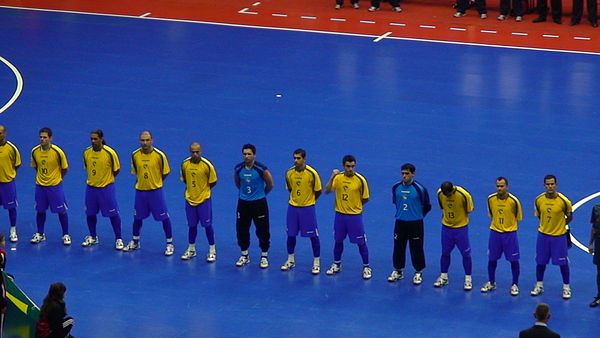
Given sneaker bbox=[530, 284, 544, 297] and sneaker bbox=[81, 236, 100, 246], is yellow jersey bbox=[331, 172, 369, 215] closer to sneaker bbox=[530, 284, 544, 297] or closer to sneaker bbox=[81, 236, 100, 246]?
sneaker bbox=[530, 284, 544, 297]

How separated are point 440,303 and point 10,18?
20.7 m

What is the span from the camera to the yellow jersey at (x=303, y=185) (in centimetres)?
2059

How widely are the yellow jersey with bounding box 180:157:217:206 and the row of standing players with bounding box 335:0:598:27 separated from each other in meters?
16.5

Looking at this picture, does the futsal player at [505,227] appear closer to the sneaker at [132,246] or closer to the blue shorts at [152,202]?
the blue shorts at [152,202]

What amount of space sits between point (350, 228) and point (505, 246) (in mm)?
2602

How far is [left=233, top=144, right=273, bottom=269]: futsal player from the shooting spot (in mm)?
20656

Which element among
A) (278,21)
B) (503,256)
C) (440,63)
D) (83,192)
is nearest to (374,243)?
(503,256)

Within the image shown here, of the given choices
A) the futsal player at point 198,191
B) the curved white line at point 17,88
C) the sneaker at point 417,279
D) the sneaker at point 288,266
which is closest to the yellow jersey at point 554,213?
the sneaker at point 417,279

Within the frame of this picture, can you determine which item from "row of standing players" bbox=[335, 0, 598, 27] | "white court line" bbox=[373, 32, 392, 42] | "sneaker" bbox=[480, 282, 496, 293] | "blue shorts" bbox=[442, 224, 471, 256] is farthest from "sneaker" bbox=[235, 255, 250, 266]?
"row of standing players" bbox=[335, 0, 598, 27]

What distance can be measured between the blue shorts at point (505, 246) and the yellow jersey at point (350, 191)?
2229mm

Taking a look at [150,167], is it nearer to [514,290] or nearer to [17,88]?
[514,290]

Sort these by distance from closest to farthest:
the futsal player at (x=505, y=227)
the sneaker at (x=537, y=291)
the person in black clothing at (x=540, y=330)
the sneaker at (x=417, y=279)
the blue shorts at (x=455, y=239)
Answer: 1. the person in black clothing at (x=540, y=330)
2. the futsal player at (x=505, y=227)
3. the sneaker at (x=537, y=291)
4. the blue shorts at (x=455, y=239)
5. the sneaker at (x=417, y=279)

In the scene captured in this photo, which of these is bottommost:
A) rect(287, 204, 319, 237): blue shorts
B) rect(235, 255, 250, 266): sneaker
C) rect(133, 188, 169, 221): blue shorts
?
rect(235, 255, 250, 266): sneaker

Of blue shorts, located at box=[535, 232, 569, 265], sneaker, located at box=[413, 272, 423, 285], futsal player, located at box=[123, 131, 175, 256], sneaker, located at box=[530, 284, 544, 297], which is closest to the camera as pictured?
blue shorts, located at box=[535, 232, 569, 265]
